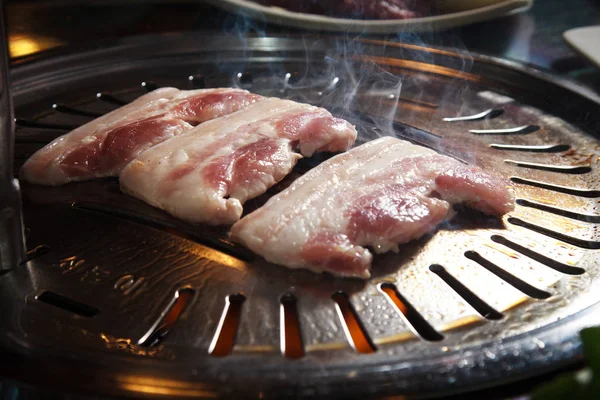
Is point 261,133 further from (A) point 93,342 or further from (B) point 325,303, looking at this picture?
(A) point 93,342

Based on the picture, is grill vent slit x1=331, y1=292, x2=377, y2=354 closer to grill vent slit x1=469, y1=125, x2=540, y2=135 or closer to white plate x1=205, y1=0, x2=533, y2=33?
grill vent slit x1=469, y1=125, x2=540, y2=135

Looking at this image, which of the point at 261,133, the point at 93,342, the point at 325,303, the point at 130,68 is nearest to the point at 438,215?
the point at 325,303

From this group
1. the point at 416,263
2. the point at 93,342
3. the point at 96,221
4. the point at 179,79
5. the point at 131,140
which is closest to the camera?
the point at 93,342

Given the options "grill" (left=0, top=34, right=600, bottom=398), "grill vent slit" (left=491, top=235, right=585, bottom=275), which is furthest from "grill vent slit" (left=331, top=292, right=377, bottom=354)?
"grill vent slit" (left=491, top=235, right=585, bottom=275)

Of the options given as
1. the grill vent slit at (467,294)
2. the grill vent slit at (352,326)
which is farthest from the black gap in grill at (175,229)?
the grill vent slit at (467,294)

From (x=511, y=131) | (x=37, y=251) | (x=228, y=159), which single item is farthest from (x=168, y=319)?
(x=511, y=131)

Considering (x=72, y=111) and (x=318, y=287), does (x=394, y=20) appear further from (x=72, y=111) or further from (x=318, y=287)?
(x=318, y=287)

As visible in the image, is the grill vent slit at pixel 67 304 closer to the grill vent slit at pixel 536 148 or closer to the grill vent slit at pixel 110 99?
the grill vent slit at pixel 110 99

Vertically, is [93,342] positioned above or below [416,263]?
below
